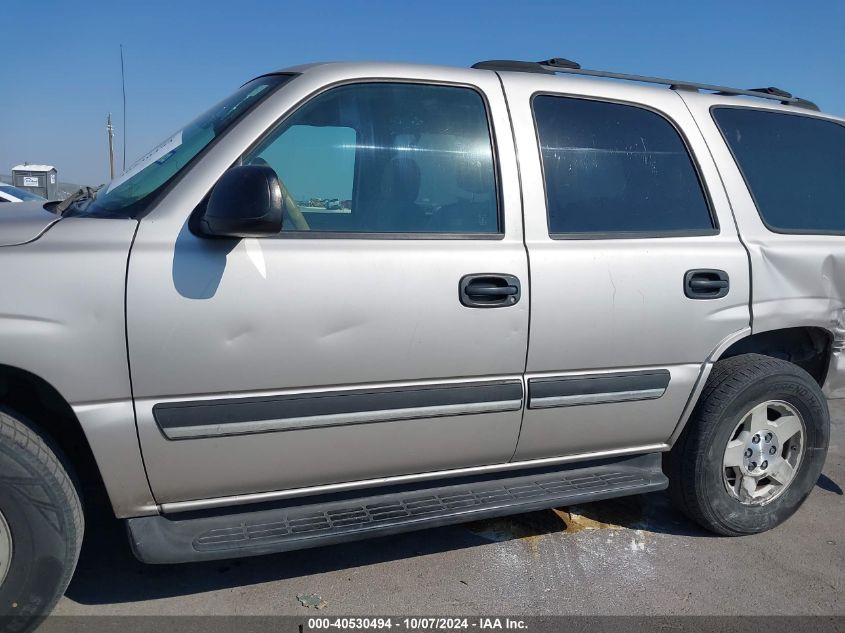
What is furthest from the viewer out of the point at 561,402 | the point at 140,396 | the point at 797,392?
the point at 797,392

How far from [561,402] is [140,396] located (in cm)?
154

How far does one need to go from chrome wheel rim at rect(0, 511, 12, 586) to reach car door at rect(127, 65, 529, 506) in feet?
1.44

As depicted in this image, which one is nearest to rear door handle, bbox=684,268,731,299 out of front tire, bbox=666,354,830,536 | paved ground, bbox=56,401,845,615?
front tire, bbox=666,354,830,536

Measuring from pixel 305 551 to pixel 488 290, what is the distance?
4.64 feet

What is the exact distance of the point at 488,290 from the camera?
2.59m

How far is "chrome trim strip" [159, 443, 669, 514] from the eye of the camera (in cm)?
245

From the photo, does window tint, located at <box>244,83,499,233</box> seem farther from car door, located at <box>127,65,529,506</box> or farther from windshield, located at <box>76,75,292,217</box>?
windshield, located at <box>76,75,292,217</box>

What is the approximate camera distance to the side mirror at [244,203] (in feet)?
7.29

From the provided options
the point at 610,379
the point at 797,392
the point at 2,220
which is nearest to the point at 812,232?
the point at 797,392

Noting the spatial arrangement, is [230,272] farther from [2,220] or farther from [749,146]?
A: [749,146]

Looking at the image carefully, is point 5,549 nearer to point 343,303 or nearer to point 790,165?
point 343,303

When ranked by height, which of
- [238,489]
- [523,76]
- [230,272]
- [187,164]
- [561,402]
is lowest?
[238,489]

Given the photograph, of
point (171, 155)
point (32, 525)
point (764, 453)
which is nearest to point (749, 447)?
point (764, 453)

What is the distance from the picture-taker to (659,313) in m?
2.87
